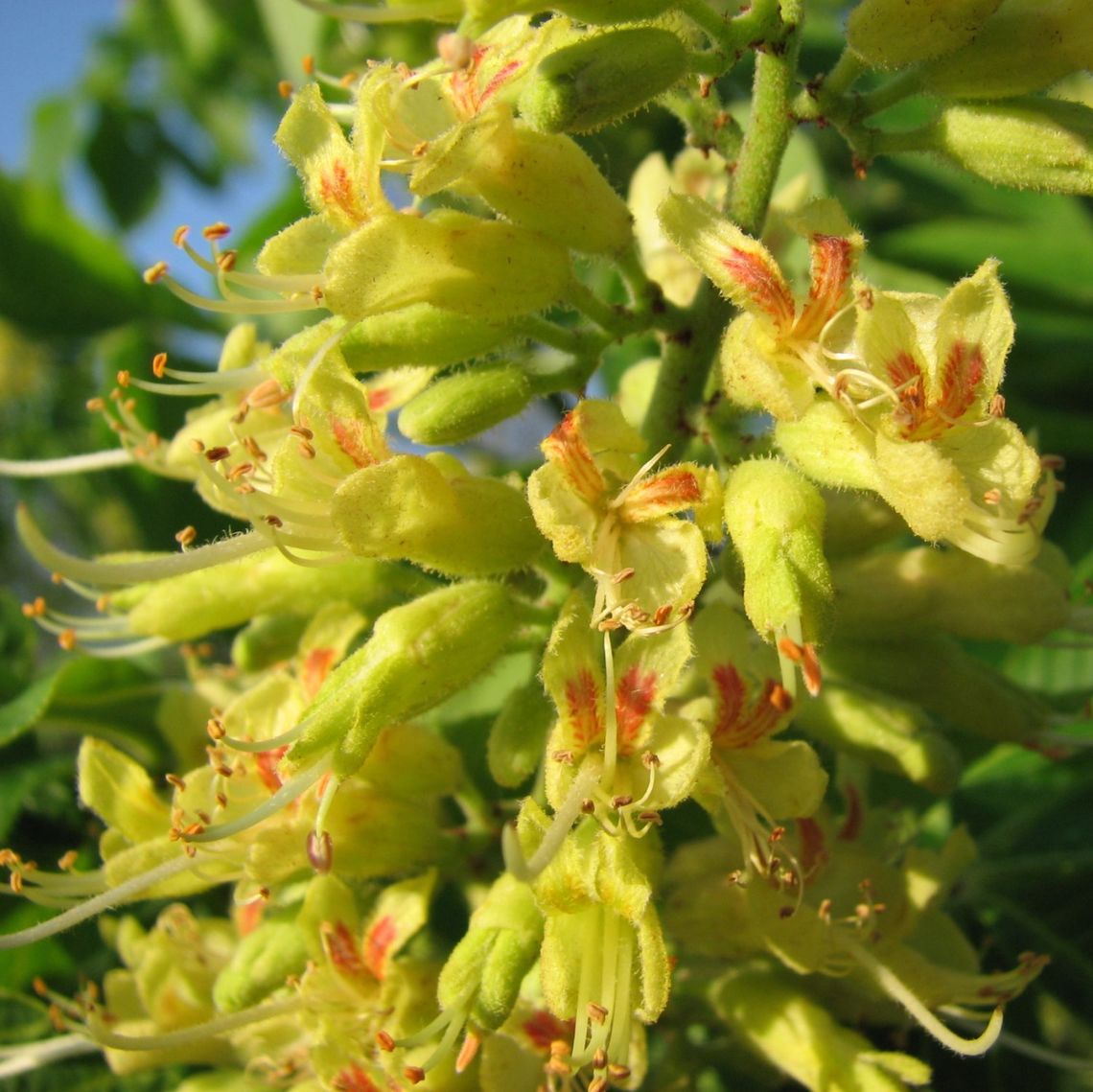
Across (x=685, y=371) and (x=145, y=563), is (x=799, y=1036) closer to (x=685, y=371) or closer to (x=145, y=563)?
(x=685, y=371)

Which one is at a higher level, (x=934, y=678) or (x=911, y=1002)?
(x=934, y=678)

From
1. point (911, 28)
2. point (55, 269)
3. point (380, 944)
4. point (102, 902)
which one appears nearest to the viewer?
point (911, 28)

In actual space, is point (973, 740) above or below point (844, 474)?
below

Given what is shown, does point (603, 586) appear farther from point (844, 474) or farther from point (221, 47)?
point (221, 47)

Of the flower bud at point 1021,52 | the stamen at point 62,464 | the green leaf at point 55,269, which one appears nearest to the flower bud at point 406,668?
the stamen at point 62,464

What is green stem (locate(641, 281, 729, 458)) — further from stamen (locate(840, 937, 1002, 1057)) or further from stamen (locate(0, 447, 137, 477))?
stamen (locate(0, 447, 137, 477))

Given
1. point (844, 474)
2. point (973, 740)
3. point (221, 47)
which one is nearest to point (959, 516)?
point (844, 474)

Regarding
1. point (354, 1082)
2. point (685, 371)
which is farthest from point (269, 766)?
point (685, 371)
